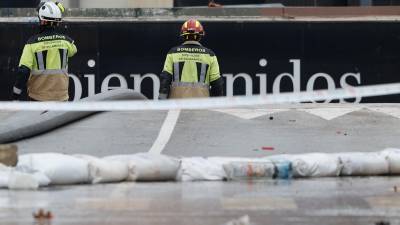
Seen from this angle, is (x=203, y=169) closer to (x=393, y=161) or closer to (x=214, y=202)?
(x=214, y=202)

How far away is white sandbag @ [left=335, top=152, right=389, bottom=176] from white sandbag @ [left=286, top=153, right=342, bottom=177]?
0.06 m

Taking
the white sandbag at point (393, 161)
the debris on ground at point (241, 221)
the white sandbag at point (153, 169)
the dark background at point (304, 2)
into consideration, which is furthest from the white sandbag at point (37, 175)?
the dark background at point (304, 2)

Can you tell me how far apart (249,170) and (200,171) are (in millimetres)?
411

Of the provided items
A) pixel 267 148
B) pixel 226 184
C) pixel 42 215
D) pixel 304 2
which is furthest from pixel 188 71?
pixel 304 2

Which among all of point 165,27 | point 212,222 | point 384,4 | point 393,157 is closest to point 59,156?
point 212,222

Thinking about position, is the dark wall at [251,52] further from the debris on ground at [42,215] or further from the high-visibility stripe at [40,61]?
the debris on ground at [42,215]

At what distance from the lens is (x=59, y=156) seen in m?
9.88

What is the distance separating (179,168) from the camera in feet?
33.0

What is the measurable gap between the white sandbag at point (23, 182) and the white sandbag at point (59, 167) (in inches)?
4.4

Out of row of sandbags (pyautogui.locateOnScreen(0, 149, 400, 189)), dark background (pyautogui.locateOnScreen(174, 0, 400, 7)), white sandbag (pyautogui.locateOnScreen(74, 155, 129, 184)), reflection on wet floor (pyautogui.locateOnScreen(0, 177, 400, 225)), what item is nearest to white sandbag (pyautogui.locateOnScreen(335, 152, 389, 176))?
row of sandbags (pyautogui.locateOnScreen(0, 149, 400, 189))

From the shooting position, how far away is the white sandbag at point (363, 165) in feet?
33.9

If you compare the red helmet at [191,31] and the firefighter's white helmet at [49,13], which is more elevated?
the firefighter's white helmet at [49,13]

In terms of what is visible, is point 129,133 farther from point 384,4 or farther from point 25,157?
point 384,4

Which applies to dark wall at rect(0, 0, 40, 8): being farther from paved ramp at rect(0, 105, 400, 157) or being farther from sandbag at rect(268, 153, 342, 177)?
sandbag at rect(268, 153, 342, 177)
